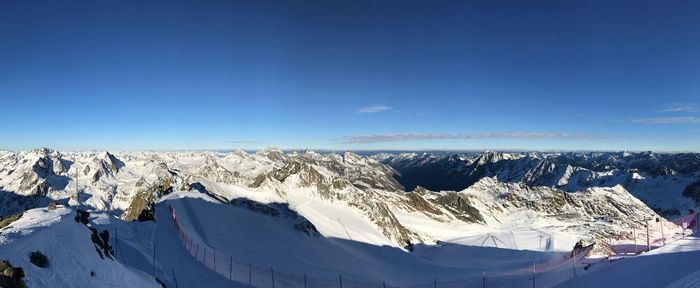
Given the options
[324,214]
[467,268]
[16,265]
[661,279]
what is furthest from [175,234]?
[324,214]

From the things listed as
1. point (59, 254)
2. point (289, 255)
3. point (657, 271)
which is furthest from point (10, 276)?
point (289, 255)

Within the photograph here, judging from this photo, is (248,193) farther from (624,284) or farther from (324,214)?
(624,284)

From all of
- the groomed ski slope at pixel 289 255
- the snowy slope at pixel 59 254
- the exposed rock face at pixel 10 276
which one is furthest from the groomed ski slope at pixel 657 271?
the exposed rock face at pixel 10 276

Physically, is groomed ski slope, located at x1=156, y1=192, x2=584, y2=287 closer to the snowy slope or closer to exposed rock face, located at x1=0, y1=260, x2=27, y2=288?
the snowy slope

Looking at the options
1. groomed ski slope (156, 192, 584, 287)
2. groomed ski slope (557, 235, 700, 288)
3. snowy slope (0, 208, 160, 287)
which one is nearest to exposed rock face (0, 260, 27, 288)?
snowy slope (0, 208, 160, 287)

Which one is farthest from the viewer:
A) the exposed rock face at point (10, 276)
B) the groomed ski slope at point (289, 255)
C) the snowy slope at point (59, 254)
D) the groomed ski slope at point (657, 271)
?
the groomed ski slope at point (289, 255)

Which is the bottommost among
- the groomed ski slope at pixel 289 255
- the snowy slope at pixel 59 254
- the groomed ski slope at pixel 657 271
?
the groomed ski slope at pixel 289 255

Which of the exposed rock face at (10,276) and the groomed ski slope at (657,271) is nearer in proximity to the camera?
the exposed rock face at (10,276)

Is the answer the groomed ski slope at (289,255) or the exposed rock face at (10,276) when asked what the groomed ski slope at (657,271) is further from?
the exposed rock face at (10,276)

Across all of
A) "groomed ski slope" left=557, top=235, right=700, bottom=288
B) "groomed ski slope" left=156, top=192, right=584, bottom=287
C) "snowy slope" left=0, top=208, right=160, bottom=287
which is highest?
"snowy slope" left=0, top=208, right=160, bottom=287

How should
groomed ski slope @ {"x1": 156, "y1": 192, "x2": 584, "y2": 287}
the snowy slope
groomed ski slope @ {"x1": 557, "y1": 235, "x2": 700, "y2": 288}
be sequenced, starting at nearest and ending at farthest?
the snowy slope
groomed ski slope @ {"x1": 557, "y1": 235, "x2": 700, "y2": 288}
groomed ski slope @ {"x1": 156, "y1": 192, "x2": 584, "y2": 287}

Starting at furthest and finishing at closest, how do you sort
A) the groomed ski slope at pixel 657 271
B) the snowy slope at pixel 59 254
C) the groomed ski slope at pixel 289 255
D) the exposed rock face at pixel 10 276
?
1. the groomed ski slope at pixel 289 255
2. the groomed ski slope at pixel 657 271
3. the snowy slope at pixel 59 254
4. the exposed rock face at pixel 10 276

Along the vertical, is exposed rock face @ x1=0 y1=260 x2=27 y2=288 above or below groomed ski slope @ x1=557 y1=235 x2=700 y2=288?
above
